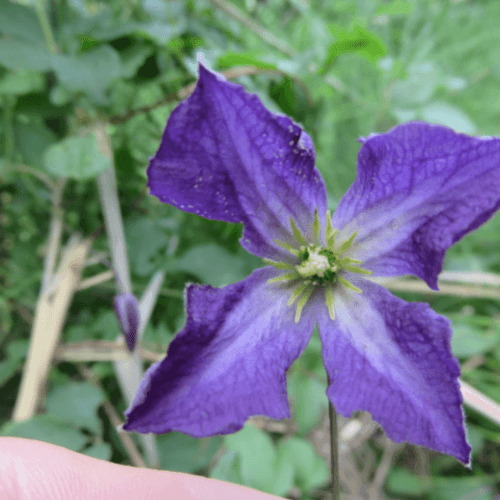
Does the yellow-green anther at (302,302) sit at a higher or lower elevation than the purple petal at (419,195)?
lower

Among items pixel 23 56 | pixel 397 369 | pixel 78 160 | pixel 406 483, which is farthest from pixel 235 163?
pixel 406 483

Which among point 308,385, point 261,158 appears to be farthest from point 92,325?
point 261,158

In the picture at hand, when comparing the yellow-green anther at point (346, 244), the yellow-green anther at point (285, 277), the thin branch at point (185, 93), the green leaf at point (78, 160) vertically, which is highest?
the thin branch at point (185, 93)

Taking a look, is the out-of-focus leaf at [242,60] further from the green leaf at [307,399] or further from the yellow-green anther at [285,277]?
the green leaf at [307,399]

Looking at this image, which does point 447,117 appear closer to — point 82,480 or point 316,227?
point 316,227

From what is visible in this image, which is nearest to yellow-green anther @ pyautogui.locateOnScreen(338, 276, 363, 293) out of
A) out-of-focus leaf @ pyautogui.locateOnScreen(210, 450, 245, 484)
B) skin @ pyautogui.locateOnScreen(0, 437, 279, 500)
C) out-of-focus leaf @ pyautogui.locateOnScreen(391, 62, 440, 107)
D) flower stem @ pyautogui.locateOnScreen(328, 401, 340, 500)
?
flower stem @ pyautogui.locateOnScreen(328, 401, 340, 500)

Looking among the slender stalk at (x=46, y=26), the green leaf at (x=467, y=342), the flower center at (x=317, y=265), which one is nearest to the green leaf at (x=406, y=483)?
the green leaf at (x=467, y=342)

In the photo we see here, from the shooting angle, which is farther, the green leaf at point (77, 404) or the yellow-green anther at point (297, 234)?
the green leaf at point (77, 404)

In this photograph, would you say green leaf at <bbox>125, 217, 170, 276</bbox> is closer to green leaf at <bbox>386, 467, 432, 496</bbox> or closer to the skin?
the skin
